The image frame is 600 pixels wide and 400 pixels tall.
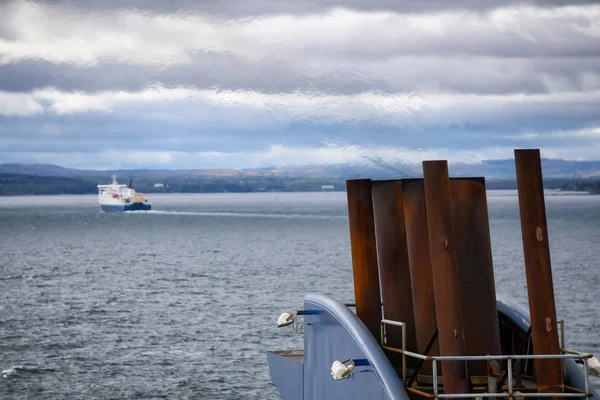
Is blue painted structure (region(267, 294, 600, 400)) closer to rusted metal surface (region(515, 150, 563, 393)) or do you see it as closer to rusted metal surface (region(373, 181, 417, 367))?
rusted metal surface (region(373, 181, 417, 367))

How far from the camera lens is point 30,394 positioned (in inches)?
1508

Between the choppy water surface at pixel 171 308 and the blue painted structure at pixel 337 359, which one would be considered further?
the choppy water surface at pixel 171 308

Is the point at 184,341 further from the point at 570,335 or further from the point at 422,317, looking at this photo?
the point at 422,317

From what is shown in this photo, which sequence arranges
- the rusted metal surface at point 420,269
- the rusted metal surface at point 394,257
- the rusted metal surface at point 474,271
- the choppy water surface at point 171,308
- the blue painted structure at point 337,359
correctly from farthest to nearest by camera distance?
the choppy water surface at point 171,308, the rusted metal surface at point 394,257, the rusted metal surface at point 420,269, the blue painted structure at point 337,359, the rusted metal surface at point 474,271

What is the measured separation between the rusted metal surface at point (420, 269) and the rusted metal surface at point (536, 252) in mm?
1989

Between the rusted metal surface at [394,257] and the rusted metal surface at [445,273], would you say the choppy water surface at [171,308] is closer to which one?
the rusted metal surface at [394,257]

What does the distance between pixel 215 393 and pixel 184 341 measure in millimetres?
14052

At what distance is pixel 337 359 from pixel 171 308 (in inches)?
2009

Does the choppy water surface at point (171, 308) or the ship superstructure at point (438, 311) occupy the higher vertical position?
the ship superstructure at point (438, 311)

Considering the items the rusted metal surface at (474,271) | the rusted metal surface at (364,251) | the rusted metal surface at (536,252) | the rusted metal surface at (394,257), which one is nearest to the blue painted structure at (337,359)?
the rusted metal surface at (364,251)

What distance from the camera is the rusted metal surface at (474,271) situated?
1427cm

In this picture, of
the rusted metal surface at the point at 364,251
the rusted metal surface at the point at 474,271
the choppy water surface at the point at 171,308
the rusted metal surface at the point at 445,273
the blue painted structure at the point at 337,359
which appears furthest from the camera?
the choppy water surface at the point at 171,308

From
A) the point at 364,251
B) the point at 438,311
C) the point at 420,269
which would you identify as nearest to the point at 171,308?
the point at 364,251

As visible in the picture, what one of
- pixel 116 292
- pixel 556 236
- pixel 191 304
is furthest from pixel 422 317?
pixel 556 236
